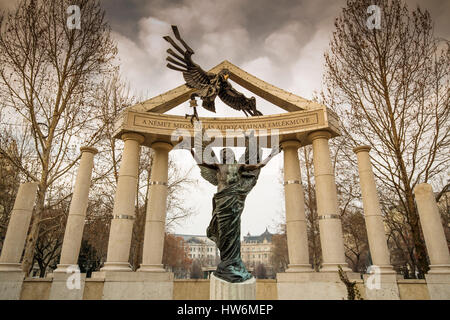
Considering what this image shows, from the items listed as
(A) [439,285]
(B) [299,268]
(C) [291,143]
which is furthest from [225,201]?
(C) [291,143]

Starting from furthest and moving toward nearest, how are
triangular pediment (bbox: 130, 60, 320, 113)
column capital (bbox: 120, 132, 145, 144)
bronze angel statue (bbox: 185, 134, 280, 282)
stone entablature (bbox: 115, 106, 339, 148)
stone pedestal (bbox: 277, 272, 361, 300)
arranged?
triangular pediment (bbox: 130, 60, 320, 113)
column capital (bbox: 120, 132, 145, 144)
stone entablature (bbox: 115, 106, 339, 148)
stone pedestal (bbox: 277, 272, 361, 300)
bronze angel statue (bbox: 185, 134, 280, 282)

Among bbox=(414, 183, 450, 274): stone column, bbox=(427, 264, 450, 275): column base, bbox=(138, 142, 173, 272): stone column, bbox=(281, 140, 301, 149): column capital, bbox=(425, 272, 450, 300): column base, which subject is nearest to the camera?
bbox=(425, 272, 450, 300): column base

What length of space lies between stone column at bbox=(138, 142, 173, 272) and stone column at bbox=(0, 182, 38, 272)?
467cm

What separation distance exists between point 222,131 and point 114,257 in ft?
25.2

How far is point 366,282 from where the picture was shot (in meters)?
Result: 10.4

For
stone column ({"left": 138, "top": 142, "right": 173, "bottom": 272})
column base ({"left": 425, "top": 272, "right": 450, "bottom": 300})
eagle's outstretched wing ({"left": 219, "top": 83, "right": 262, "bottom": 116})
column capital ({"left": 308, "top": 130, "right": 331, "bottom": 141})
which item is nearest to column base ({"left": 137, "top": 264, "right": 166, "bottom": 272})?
stone column ({"left": 138, "top": 142, "right": 173, "bottom": 272})

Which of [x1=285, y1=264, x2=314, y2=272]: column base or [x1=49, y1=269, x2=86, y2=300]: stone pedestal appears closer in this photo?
[x1=49, y1=269, x2=86, y2=300]: stone pedestal

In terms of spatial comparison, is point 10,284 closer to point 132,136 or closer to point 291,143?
point 132,136

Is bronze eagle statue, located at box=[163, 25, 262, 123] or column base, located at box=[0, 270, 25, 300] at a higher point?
bronze eagle statue, located at box=[163, 25, 262, 123]

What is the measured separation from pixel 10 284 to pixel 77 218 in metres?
3.00

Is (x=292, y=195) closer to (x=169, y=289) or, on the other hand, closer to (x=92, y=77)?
(x=169, y=289)

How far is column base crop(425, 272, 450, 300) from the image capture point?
9.45m

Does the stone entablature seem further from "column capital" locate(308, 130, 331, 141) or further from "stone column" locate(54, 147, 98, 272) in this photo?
"stone column" locate(54, 147, 98, 272)
